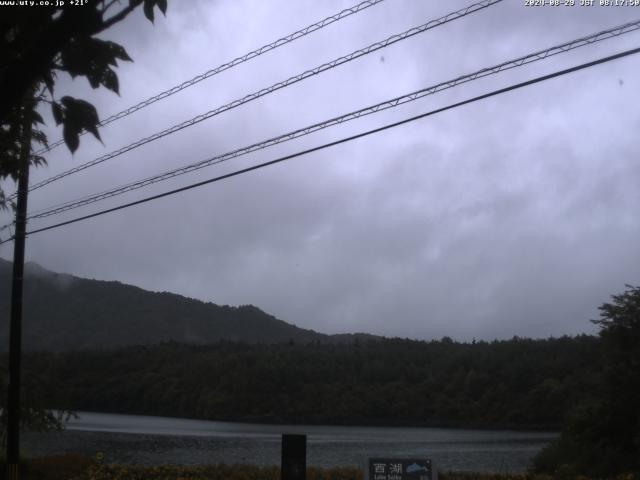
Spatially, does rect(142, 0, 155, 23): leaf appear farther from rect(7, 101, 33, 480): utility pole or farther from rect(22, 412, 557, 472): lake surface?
rect(22, 412, 557, 472): lake surface

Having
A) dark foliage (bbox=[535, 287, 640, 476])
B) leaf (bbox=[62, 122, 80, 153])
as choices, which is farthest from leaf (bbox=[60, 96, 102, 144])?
dark foliage (bbox=[535, 287, 640, 476])

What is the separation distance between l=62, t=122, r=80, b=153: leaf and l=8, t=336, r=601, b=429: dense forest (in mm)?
34344

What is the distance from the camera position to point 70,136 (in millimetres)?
3637

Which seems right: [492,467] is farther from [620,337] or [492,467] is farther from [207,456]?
[207,456]

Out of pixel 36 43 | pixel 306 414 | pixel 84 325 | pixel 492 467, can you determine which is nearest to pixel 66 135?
pixel 36 43

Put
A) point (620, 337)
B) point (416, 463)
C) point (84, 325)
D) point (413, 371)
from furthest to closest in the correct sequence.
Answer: point (84, 325)
point (413, 371)
point (620, 337)
point (416, 463)

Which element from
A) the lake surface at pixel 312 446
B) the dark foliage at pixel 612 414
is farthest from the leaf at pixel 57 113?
the dark foliage at pixel 612 414

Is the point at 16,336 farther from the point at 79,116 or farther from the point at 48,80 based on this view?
the point at 79,116

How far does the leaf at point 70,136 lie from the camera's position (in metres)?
3.63

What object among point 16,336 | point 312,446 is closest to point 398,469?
point 16,336

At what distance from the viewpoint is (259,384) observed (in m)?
41.8

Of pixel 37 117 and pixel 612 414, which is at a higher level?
pixel 37 117

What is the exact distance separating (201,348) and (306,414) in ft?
41.2

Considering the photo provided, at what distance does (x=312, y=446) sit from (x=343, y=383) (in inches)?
652
